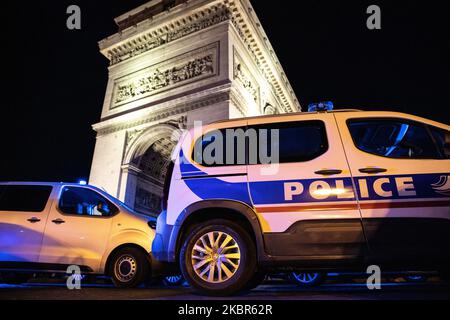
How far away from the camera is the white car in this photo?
521 centimetres

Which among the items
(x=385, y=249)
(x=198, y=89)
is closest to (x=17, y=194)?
(x=385, y=249)

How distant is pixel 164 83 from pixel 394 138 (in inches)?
642

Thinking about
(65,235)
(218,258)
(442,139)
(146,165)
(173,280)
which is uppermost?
(146,165)

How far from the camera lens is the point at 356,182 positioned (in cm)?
334

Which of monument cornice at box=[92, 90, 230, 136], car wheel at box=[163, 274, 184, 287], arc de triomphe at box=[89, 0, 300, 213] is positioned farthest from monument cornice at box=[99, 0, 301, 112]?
car wheel at box=[163, 274, 184, 287]

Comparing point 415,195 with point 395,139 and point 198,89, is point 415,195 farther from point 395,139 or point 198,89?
point 198,89

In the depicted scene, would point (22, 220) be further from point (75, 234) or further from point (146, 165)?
point (146, 165)

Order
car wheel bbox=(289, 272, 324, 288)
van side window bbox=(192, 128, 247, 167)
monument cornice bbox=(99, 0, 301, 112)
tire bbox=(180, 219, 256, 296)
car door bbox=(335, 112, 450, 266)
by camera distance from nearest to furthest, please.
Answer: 1. car door bbox=(335, 112, 450, 266)
2. tire bbox=(180, 219, 256, 296)
3. van side window bbox=(192, 128, 247, 167)
4. car wheel bbox=(289, 272, 324, 288)
5. monument cornice bbox=(99, 0, 301, 112)

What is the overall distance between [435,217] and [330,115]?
1.51 m

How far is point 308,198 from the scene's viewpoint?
3.36 meters

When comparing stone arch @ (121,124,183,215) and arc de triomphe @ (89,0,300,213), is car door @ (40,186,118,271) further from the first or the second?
stone arch @ (121,124,183,215)

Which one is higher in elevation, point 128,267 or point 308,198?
point 308,198

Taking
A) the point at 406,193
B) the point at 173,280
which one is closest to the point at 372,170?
the point at 406,193

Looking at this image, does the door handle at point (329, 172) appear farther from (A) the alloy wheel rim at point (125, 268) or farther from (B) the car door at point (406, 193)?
(A) the alloy wheel rim at point (125, 268)
